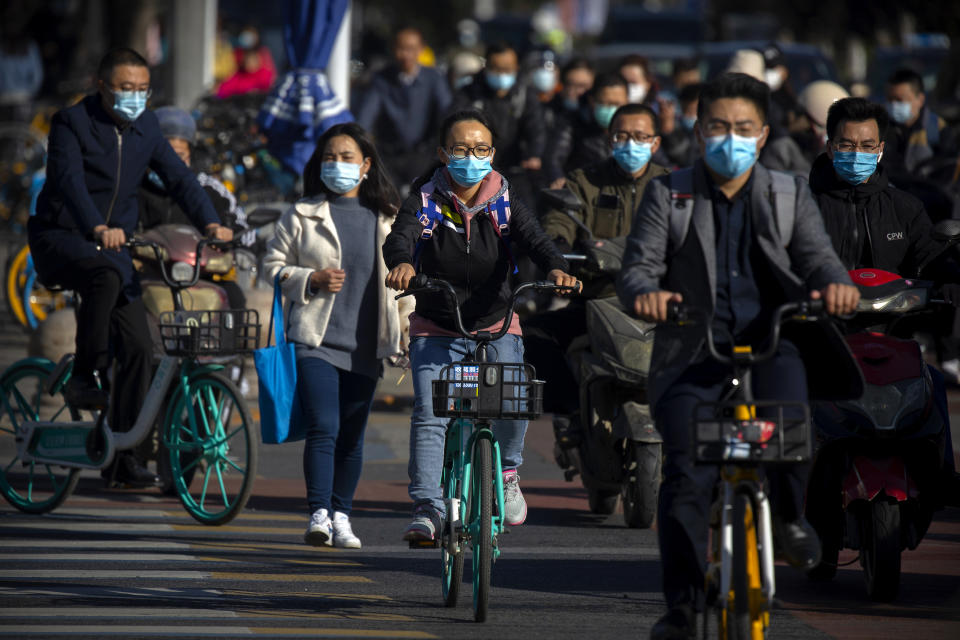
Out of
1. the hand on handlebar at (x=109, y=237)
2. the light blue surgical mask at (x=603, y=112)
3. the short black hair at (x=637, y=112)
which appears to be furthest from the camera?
the light blue surgical mask at (x=603, y=112)

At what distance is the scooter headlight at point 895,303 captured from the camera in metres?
7.21

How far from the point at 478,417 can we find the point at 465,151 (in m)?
1.27

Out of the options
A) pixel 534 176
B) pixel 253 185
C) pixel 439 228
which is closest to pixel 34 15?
pixel 253 185

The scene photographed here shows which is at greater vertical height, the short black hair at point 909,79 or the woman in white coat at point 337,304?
the short black hair at point 909,79

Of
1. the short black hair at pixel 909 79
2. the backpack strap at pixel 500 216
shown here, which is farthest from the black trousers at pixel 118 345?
the short black hair at pixel 909 79

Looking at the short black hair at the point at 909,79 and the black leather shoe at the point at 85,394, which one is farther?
the short black hair at the point at 909,79

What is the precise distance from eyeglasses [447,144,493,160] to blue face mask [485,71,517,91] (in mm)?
7964

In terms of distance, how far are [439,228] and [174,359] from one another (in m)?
2.28

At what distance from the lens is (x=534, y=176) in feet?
48.8

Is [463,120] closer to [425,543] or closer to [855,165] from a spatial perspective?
[855,165]

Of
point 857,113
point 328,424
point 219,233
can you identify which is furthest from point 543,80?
point 857,113

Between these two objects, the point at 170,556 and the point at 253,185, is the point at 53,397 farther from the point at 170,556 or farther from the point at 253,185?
the point at 253,185

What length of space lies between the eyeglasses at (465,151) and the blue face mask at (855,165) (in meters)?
1.51

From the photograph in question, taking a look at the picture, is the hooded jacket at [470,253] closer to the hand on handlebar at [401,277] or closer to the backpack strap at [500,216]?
the backpack strap at [500,216]
